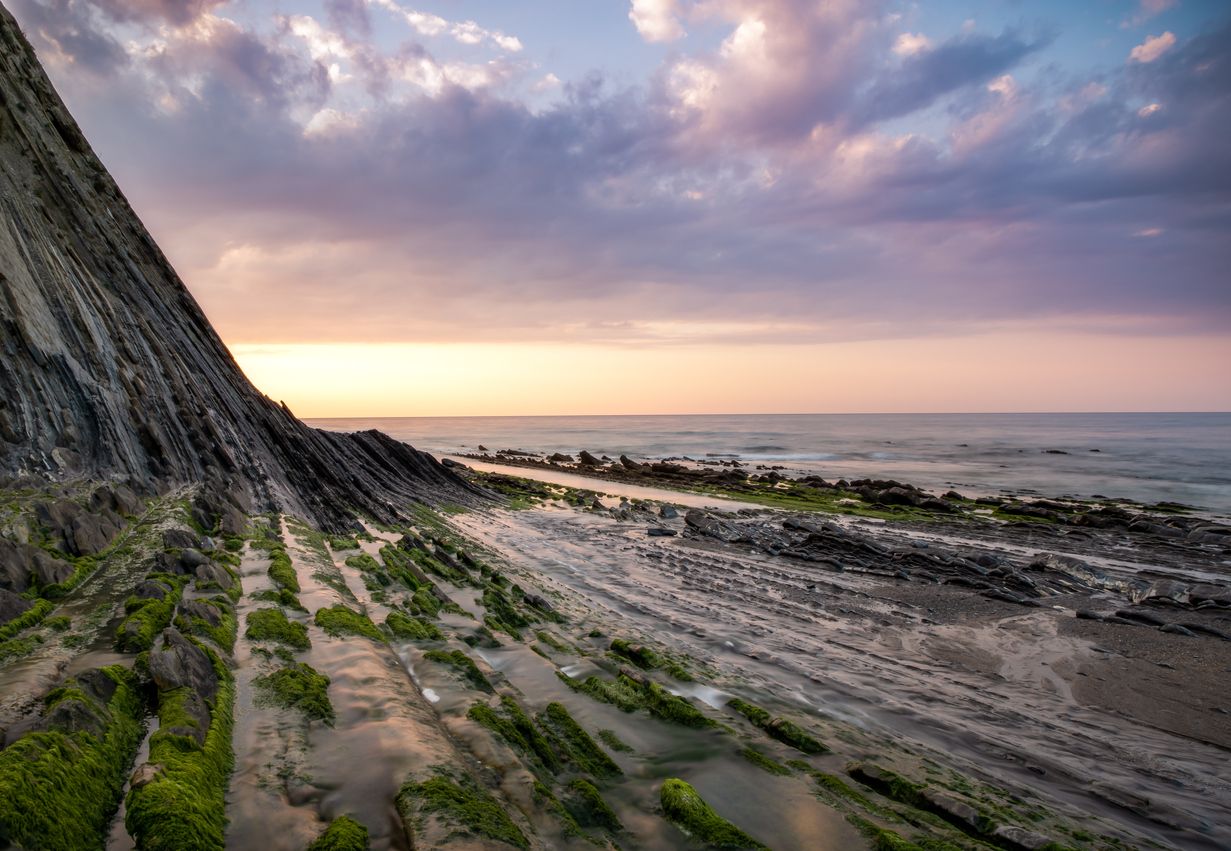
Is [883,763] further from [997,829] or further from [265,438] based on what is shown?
[265,438]

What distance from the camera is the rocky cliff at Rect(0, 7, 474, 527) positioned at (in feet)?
39.8

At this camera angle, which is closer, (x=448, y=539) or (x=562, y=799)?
(x=562, y=799)

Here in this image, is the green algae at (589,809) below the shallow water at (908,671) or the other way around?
the other way around

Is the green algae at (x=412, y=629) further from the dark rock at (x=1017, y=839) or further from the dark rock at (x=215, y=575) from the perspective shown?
the dark rock at (x=1017, y=839)

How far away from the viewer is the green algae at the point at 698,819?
198 inches

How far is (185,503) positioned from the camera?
12.5 meters

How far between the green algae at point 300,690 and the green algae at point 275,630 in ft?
2.89

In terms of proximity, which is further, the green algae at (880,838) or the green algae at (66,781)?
the green algae at (880,838)

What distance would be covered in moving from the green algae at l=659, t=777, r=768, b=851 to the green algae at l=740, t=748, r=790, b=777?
3.61 feet

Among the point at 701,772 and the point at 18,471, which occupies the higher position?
the point at 18,471

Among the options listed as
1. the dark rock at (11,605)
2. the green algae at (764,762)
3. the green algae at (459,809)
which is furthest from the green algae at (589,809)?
the dark rock at (11,605)

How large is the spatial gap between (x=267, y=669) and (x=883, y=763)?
7.04 m

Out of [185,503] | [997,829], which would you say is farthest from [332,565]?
[997,829]

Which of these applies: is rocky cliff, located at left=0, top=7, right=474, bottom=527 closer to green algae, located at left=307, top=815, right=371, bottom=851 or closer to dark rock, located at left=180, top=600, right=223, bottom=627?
dark rock, located at left=180, top=600, right=223, bottom=627
